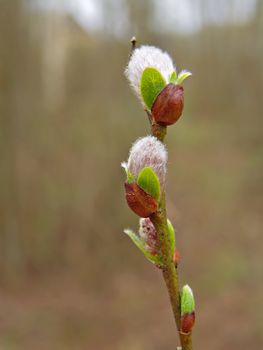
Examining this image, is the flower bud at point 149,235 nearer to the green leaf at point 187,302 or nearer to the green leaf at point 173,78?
the green leaf at point 187,302

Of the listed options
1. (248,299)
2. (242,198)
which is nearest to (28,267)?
(248,299)

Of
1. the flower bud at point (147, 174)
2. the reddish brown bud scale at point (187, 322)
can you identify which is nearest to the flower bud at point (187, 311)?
the reddish brown bud scale at point (187, 322)

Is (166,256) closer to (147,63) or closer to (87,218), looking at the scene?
(147,63)

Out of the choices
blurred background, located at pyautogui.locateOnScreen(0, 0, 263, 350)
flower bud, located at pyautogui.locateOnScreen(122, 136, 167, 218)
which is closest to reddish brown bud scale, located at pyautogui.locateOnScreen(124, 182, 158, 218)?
flower bud, located at pyautogui.locateOnScreen(122, 136, 167, 218)

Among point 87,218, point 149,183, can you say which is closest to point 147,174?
point 149,183

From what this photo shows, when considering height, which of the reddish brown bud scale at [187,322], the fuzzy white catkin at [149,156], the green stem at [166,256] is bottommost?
the reddish brown bud scale at [187,322]
